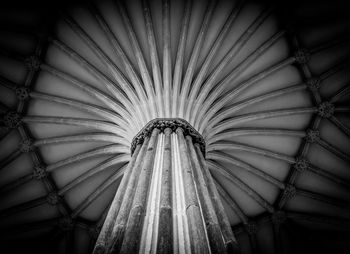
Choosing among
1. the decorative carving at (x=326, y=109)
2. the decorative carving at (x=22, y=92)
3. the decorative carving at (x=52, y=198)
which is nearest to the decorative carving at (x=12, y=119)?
the decorative carving at (x=22, y=92)

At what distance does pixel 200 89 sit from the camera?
986 cm

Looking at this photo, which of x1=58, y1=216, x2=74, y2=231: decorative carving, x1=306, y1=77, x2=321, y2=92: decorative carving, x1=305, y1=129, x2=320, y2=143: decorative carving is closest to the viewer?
x1=306, y1=77, x2=321, y2=92: decorative carving

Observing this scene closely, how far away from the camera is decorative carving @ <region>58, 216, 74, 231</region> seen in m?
11.8

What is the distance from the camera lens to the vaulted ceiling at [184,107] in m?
9.45

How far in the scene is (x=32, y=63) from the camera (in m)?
9.63

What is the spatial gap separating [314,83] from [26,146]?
10.8 metres

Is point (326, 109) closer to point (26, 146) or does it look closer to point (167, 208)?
point (167, 208)

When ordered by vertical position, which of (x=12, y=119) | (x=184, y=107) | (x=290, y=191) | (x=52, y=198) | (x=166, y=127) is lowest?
(x=166, y=127)

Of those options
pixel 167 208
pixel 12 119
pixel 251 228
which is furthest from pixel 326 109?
pixel 12 119

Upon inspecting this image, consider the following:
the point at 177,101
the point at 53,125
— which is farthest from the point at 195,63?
the point at 53,125

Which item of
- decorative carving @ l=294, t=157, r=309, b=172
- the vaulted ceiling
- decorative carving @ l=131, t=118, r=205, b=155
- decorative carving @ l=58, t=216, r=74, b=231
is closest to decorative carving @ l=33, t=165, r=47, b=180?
the vaulted ceiling

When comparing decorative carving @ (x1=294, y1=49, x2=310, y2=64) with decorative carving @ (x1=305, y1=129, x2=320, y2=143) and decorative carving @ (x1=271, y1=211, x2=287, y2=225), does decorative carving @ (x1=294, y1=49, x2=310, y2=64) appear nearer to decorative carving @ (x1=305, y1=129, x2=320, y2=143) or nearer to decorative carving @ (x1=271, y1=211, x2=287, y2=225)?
decorative carving @ (x1=305, y1=129, x2=320, y2=143)

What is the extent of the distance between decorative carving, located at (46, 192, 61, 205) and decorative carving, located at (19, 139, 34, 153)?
2.08 meters

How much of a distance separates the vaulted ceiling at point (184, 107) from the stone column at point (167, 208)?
2.33 meters
